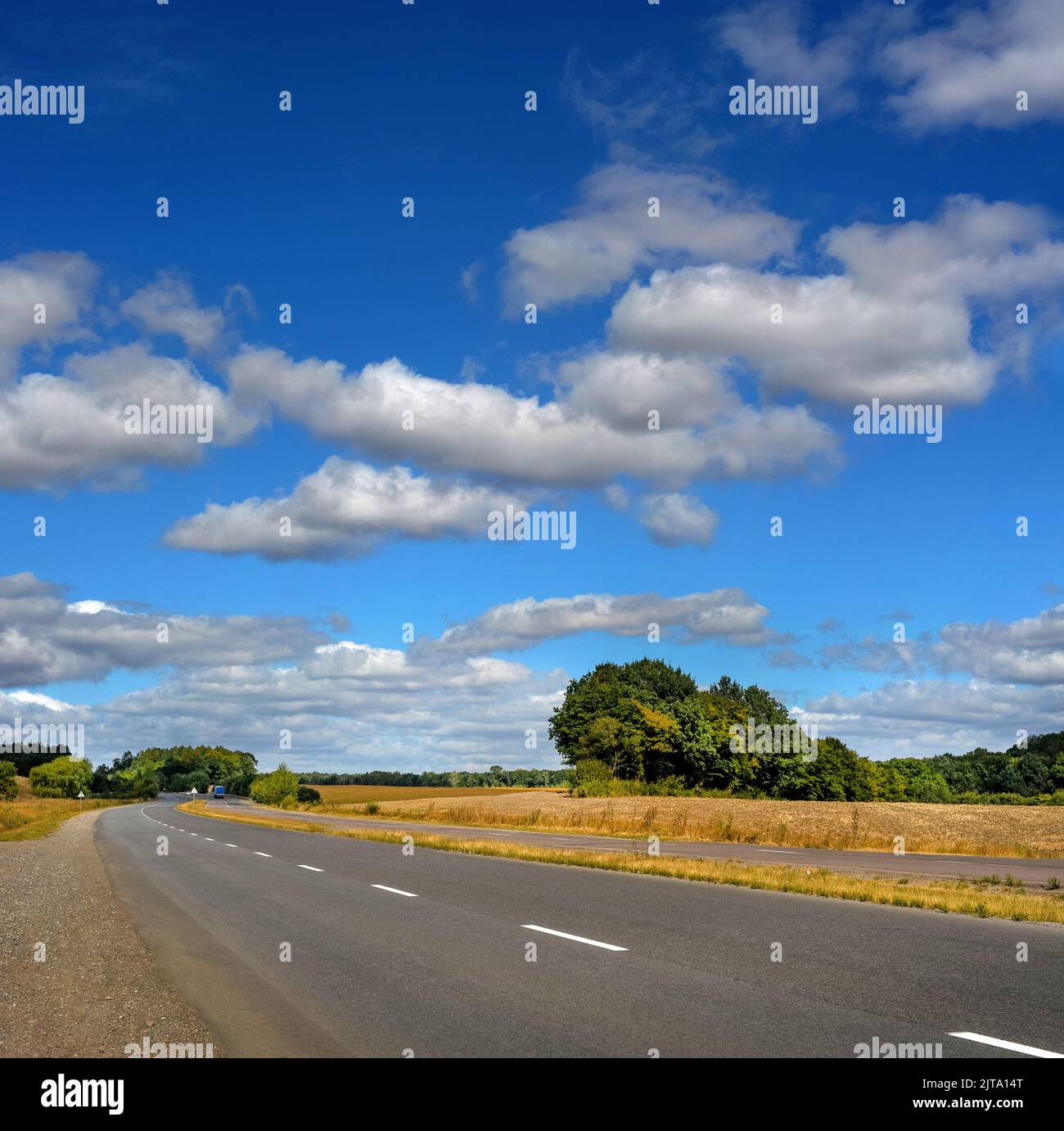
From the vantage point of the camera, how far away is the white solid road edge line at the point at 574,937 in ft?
38.0

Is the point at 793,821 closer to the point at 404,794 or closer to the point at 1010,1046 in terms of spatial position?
the point at 1010,1046

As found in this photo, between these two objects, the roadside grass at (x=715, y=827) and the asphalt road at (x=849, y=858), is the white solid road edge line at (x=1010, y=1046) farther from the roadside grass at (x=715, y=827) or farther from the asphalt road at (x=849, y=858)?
the roadside grass at (x=715, y=827)

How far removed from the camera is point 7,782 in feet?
278

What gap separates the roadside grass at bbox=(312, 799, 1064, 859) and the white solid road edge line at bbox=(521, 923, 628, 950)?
25153mm

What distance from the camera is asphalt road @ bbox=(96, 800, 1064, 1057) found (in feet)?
23.9

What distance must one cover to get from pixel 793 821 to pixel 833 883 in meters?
33.1

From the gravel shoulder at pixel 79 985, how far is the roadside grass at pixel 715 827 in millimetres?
26208

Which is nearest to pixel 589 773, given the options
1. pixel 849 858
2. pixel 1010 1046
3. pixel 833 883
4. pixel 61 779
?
pixel 849 858

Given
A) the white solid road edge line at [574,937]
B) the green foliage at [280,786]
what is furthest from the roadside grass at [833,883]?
the green foliage at [280,786]

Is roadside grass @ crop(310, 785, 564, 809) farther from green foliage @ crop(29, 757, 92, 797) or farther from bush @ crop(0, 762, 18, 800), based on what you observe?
green foliage @ crop(29, 757, 92, 797)

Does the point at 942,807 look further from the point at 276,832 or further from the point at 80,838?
the point at 80,838
